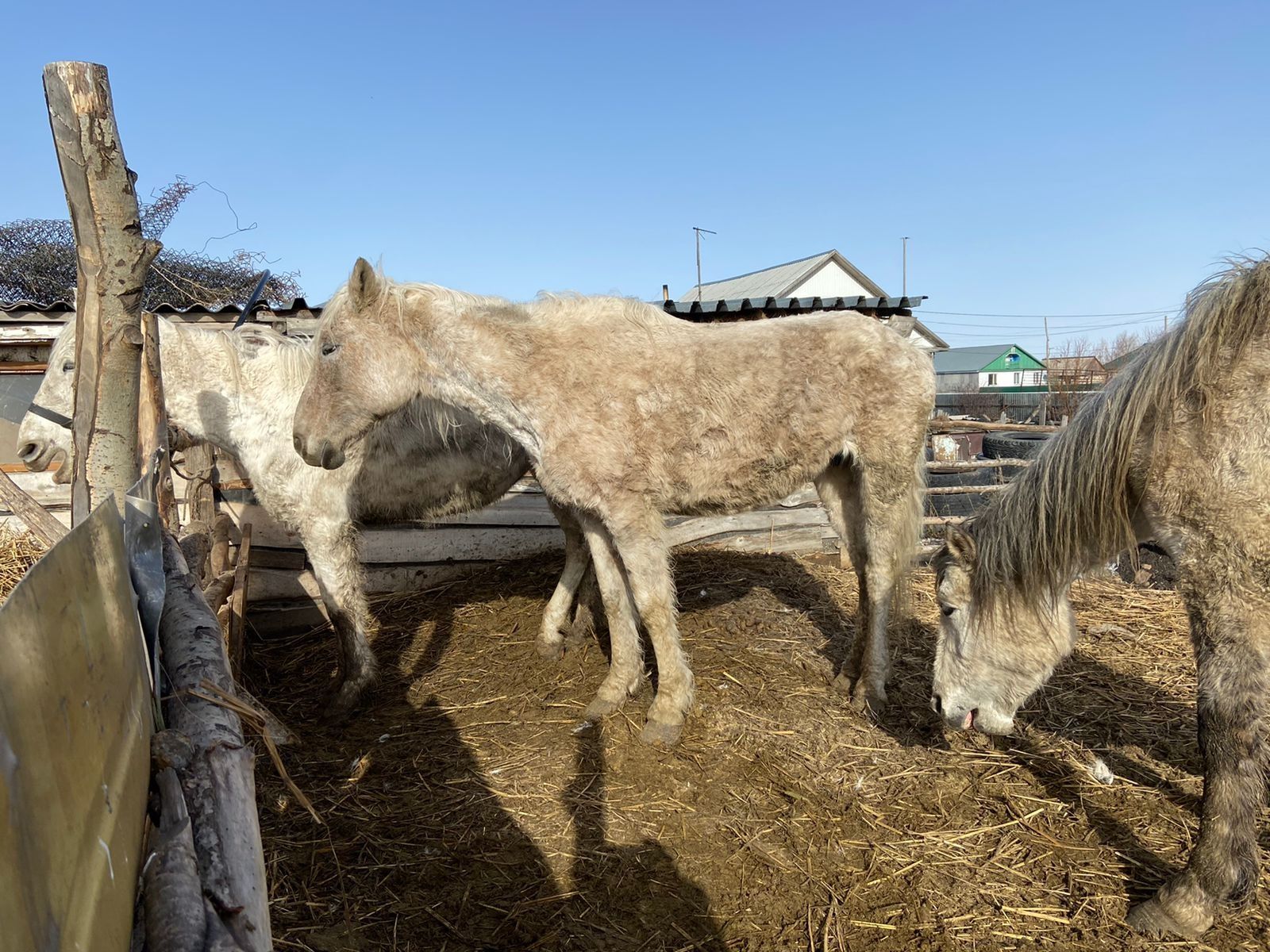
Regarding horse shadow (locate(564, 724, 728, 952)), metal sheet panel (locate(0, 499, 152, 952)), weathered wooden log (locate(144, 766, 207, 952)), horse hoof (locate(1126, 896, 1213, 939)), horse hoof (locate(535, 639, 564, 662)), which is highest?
metal sheet panel (locate(0, 499, 152, 952))

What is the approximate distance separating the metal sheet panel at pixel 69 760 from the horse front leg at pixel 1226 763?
3.04m

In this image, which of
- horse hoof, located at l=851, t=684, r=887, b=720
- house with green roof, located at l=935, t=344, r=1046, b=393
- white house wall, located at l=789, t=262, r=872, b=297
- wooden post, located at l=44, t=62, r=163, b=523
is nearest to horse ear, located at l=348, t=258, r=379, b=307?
wooden post, located at l=44, t=62, r=163, b=523

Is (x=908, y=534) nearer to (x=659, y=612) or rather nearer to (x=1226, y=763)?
(x=659, y=612)

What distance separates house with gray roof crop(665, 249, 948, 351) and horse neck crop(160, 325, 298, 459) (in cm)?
430

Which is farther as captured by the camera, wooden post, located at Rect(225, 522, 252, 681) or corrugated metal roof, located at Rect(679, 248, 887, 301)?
corrugated metal roof, located at Rect(679, 248, 887, 301)

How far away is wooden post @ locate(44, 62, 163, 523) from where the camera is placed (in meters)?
2.21

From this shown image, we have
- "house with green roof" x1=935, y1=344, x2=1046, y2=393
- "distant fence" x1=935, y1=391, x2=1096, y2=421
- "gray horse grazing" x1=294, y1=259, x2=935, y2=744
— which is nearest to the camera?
"gray horse grazing" x1=294, y1=259, x2=935, y2=744

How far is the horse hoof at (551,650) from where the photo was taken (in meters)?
5.17

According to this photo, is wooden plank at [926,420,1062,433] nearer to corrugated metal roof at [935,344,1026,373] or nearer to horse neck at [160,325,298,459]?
horse neck at [160,325,298,459]

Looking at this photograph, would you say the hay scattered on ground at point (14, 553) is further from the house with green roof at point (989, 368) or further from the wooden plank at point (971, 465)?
the house with green roof at point (989, 368)

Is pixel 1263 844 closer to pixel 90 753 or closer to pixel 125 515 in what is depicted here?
pixel 90 753

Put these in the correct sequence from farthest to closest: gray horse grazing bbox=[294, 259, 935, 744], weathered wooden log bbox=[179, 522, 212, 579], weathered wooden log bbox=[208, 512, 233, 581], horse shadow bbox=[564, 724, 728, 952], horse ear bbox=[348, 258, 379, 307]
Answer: weathered wooden log bbox=[208, 512, 233, 581], gray horse grazing bbox=[294, 259, 935, 744], horse ear bbox=[348, 258, 379, 307], weathered wooden log bbox=[179, 522, 212, 579], horse shadow bbox=[564, 724, 728, 952]

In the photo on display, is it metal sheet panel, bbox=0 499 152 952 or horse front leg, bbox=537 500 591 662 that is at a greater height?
metal sheet panel, bbox=0 499 152 952

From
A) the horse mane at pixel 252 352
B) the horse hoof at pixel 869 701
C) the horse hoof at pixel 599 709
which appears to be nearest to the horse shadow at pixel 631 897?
the horse hoof at pixel 599 709
